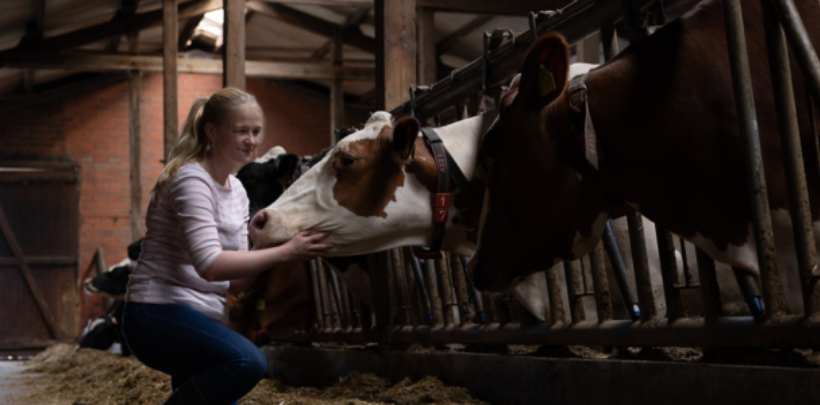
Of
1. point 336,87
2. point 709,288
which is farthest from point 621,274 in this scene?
point 336,87

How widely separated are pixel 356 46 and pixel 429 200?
1319 centimetres

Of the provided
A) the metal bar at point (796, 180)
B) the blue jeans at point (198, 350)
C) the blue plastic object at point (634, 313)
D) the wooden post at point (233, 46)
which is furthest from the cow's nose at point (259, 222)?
the wooden post at point (233, 46)

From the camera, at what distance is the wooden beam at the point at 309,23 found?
14.8m

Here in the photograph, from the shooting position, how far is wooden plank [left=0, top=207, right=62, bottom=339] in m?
16.1

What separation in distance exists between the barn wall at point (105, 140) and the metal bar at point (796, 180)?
50.4 ft

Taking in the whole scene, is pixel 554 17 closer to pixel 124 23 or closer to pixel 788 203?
pixel 788 203

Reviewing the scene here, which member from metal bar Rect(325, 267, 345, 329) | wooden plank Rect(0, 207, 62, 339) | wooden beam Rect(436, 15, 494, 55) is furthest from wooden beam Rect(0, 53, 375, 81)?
metal bar Rect(325, 267, 345, 329)

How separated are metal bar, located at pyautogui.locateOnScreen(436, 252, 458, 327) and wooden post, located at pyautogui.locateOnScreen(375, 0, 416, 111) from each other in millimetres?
889

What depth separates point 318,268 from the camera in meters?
5.83

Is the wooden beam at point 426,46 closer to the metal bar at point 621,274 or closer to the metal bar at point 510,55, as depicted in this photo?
the metal bar at point 510,55

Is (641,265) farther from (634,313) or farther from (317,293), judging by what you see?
(317,293)

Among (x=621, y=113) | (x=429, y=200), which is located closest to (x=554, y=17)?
(x=429, y=200)

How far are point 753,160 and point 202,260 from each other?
1423mm

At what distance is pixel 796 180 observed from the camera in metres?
1.87
